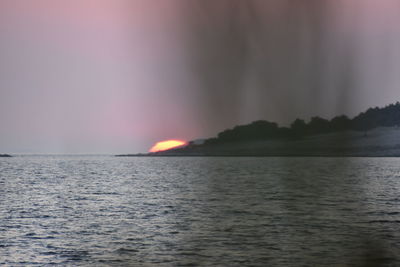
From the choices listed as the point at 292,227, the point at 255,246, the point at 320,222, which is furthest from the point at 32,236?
the point at 320,222

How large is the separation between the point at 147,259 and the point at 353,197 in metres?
60.0

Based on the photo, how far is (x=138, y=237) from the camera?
5247 cm

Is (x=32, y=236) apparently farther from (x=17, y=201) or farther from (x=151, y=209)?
(x=17, y=201)

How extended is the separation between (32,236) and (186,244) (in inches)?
495

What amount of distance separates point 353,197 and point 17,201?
46.1m

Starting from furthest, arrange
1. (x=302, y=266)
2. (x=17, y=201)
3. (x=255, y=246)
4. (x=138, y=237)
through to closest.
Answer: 1. (x=17, y=201)
2. (x=138, y=237)
3. (x=255, y=246)
4. (x=302, y=266)

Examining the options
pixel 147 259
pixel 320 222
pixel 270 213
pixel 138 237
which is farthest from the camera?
pixel 270 213

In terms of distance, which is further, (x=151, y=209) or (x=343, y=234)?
(x=151, y=209)

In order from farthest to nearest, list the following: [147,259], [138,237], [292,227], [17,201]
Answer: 1. [17,201]
2. [292,227]
3. [138,237]
4. [147,259]

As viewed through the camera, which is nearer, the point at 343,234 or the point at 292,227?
the point at 343,234

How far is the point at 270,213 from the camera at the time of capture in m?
71.7

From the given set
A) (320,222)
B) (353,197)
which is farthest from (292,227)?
(353,197)

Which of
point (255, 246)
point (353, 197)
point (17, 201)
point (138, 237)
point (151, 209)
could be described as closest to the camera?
point (255, 246)

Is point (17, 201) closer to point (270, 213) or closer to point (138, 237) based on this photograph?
point (270, 213)
